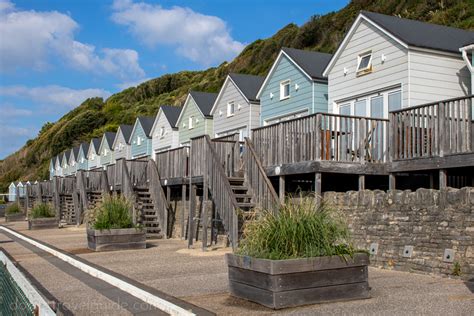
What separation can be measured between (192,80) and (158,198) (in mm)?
66991

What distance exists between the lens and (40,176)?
285 ft

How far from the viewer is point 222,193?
1562cm

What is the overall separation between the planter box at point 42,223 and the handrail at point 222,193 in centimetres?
1538

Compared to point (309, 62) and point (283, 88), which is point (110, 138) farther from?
point (309, 62)

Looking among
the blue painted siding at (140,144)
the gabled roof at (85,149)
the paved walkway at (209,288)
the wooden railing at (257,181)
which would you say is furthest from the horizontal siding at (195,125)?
the gabled roof at (85,149)

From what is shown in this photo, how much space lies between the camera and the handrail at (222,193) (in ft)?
47.5

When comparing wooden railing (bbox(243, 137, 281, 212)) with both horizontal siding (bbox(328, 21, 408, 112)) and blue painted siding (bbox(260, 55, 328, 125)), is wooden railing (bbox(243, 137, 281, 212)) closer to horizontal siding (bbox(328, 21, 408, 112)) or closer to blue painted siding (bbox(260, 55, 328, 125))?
horizontal siding (bbox(328, 21, 408, 112))

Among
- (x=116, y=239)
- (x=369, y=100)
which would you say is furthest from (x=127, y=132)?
(x=369, y=100)

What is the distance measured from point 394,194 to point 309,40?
43.6 meters

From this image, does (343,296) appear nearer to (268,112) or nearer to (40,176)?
Answer: (268,112)

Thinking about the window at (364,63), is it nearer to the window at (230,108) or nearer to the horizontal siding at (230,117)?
the horizontal siding at (230,117)

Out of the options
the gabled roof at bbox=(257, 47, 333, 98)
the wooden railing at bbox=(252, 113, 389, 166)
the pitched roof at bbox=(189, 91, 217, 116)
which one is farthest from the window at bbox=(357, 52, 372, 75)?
the pitched roof at bbox=(189, 91, 217, 116)

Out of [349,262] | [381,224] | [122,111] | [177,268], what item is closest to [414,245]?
[381,224]

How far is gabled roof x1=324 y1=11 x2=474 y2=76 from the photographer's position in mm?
16719
